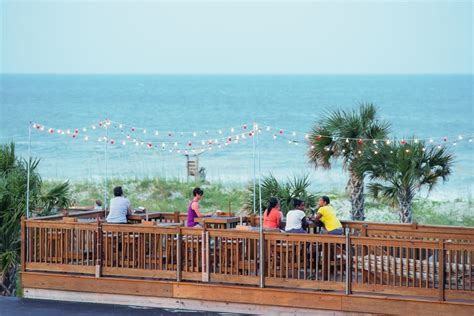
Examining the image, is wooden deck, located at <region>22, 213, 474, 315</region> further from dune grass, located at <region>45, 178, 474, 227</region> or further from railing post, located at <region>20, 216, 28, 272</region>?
dune grass, located at <region>45, 178, 474, 227</region>

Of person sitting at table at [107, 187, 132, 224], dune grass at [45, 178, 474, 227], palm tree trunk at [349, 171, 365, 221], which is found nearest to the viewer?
person sitting at table at [107, 187, 132, 224]

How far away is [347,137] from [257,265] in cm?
744

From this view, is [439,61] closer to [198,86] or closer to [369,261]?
[198,86]

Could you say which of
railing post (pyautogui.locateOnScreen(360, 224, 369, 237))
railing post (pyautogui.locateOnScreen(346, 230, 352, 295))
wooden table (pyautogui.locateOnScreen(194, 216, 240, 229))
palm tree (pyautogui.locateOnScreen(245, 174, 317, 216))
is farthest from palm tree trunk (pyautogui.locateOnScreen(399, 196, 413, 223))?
railing post (pyautogui.locateOnScreen(346, 230, 352, 295))

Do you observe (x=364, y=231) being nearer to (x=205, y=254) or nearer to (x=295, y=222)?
(x=295, y=222)

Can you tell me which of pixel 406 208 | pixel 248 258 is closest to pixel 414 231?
pixel 248 258

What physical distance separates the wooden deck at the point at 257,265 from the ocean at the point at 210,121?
16.3 m

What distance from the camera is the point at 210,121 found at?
260 feet

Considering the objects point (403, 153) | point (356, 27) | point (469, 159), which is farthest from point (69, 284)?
point (356, 27)

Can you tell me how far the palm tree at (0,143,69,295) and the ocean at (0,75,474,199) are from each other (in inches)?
524

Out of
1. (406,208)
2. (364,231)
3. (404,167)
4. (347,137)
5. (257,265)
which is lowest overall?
(257,265)

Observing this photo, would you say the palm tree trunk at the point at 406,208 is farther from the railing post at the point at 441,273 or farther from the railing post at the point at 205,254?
the railing post at the point at 441,273

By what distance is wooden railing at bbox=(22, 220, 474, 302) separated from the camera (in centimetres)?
1282

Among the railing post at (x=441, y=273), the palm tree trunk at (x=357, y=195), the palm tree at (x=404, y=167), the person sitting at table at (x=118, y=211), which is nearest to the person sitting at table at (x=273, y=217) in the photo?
the person sitting at table at (x=118, y=211)
